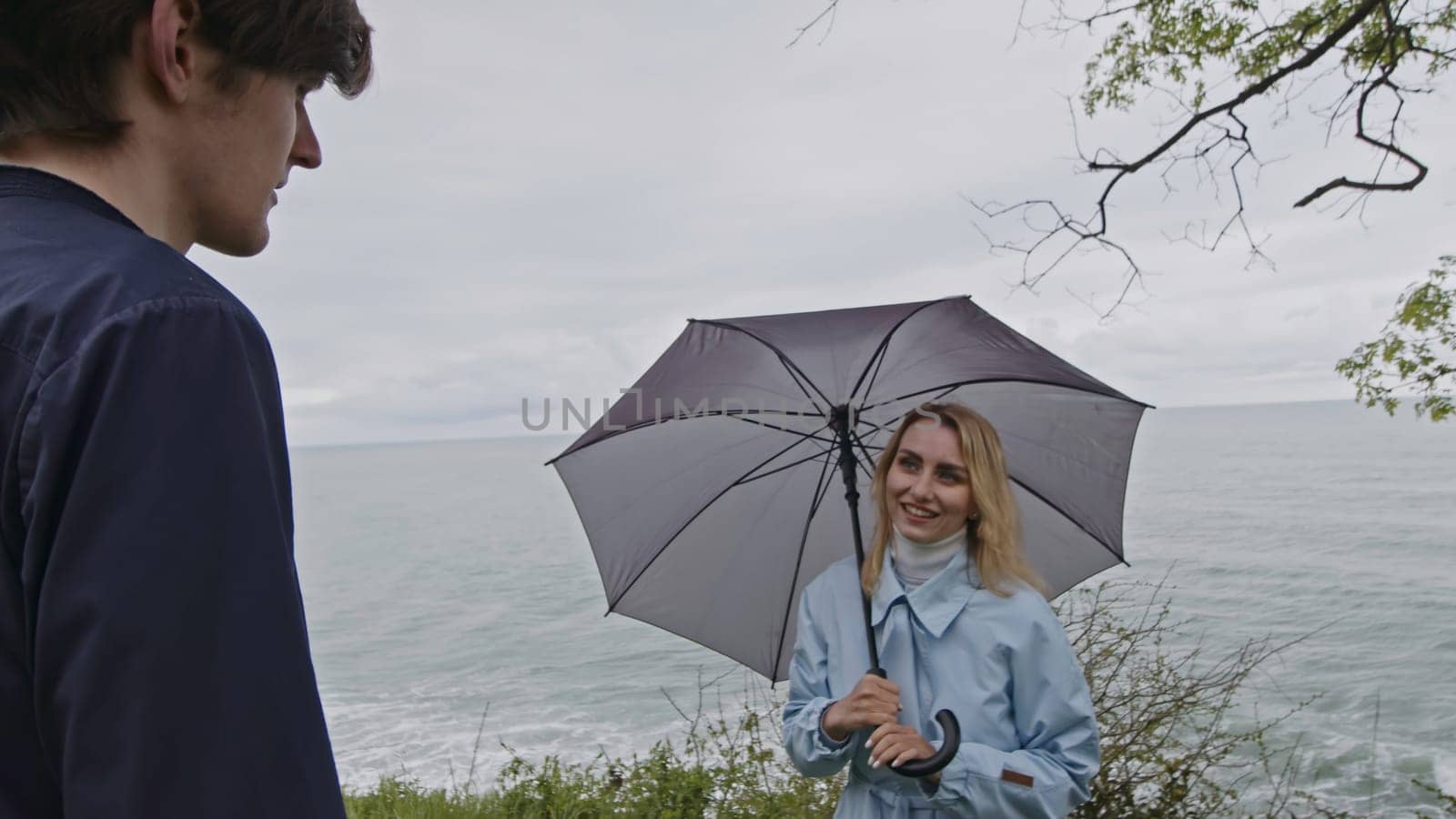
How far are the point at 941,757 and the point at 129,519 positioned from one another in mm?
2389

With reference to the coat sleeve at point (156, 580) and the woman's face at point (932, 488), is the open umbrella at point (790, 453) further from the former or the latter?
the coat sleeve at point (156, 580)

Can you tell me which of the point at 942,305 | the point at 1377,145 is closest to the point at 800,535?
the point at 942,305

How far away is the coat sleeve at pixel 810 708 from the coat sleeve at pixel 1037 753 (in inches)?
11.7

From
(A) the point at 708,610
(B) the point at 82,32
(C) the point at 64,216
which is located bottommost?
(A) the point at 708,610

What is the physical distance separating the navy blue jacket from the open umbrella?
244 centimetres

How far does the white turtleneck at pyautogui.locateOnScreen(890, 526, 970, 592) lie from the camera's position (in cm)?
307

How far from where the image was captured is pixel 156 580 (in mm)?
654

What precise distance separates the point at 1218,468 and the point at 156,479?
6151 cm

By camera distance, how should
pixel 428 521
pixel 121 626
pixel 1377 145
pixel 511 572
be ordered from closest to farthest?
1. pixel 121 626
2. pixel 1377 145
3. pixel 511 572
4. pixel 428 521

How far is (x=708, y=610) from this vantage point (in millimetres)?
3604

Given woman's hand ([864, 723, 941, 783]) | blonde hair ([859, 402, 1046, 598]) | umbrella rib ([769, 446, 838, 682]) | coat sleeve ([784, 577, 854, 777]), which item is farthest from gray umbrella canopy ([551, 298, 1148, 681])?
woman's hand ([864, 723, 941, 783])

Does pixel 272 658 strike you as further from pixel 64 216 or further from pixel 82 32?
pixel 82 32

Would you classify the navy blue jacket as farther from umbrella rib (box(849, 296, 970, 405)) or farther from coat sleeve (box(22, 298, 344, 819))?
umbrella rib (box(849, 296, 970, 405))

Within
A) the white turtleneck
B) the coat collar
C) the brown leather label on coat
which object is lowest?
the brown leather label on coat
